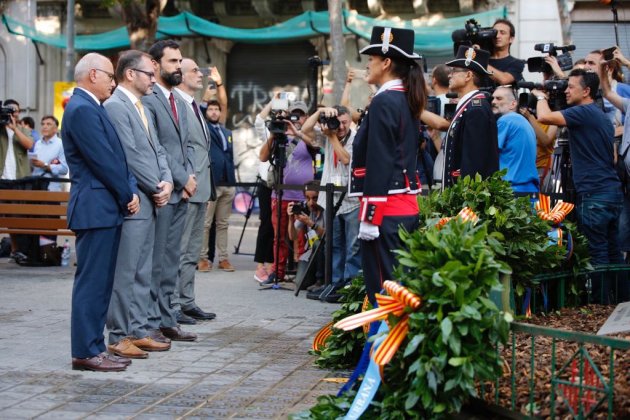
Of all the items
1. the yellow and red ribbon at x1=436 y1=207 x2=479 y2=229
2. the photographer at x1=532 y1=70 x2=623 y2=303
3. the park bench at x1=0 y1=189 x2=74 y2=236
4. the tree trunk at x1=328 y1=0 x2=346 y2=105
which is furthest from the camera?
the tree trunk at x1=328 y1=0 x2=346 y2=105

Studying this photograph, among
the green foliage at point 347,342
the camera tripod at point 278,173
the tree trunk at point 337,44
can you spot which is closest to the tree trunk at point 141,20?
the tree trunk at point 337,44

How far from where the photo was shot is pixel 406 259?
5.34m

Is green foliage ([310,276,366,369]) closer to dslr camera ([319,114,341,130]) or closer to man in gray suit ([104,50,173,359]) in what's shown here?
man in gray suit ([104,50,173,359])

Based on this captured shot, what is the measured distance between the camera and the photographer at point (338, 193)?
35.8 feet

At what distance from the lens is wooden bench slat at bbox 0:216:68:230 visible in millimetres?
14102

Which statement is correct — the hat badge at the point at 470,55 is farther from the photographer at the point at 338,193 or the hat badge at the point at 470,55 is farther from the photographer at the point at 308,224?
the photographer at the point at 308,224

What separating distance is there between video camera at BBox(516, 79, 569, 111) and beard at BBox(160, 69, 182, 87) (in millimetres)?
3072

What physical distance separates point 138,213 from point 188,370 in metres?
1.22

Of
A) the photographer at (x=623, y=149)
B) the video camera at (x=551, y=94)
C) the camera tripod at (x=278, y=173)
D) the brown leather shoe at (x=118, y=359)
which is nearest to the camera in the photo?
the brown leather shoe at (x=118, y=359)

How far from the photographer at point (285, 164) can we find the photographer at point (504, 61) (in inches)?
104

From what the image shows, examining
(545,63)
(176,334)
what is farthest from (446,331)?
(545,63)

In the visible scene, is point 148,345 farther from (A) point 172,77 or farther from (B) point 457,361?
(B) point 457,361

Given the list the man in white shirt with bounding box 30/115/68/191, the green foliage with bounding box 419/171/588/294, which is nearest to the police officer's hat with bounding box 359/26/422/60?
the green foliage with bounding box 419/171/588/294

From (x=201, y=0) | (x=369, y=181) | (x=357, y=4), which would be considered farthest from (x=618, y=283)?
(x=201, y=0)
